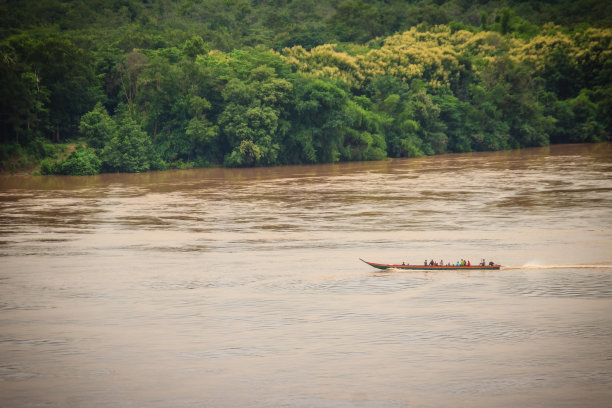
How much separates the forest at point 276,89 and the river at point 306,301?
38.2 feet

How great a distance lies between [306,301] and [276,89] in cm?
3079

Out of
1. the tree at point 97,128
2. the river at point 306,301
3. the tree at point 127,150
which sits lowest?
the river at point 306,301

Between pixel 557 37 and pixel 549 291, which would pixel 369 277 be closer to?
pixel 549 291

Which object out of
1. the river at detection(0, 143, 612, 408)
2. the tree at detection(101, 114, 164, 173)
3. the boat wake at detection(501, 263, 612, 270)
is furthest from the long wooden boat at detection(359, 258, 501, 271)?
the tree at detection(101, 114, 164, 173)

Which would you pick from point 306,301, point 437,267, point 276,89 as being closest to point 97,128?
point 276,89

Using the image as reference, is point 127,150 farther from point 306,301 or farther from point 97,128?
point 306,301

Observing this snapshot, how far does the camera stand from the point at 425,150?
58812mm

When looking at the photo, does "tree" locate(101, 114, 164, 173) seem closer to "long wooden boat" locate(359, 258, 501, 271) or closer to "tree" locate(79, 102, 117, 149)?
"tree" locate(79, 102, 117, 149)

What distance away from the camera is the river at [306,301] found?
17234 millimetres

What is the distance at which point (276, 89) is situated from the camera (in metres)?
51.8

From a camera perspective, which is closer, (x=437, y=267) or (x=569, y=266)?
(x=437, y=267)

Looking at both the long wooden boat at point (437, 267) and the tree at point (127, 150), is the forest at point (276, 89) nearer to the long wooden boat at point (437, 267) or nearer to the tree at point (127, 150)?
the tree at point (127, 150)

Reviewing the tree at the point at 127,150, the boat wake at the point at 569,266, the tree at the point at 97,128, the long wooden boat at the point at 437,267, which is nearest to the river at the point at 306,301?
the boat wake at the point at 569,266

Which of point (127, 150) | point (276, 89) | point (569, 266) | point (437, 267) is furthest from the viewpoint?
point (276, 89)
